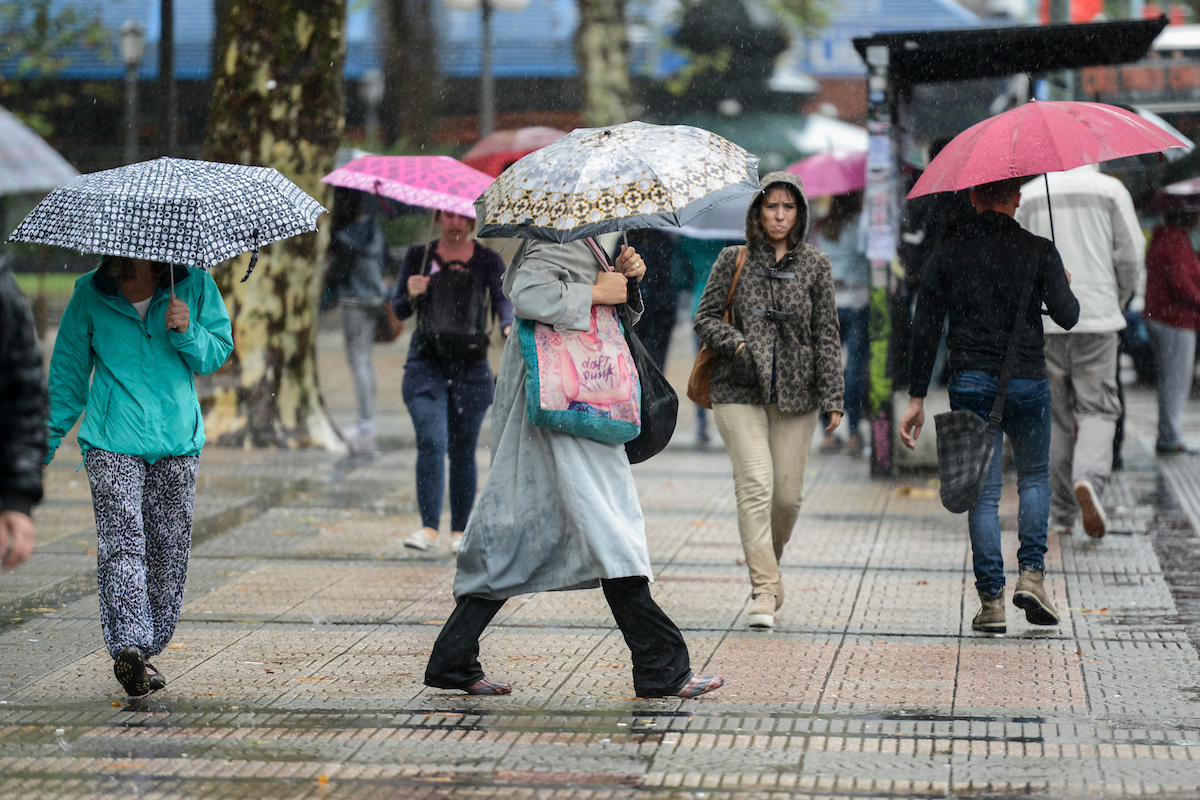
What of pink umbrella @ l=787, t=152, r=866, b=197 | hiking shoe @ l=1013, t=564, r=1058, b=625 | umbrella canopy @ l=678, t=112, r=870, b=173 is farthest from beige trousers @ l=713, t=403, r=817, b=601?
umbrella canopy @ l=678, t=112, r=870, b=173

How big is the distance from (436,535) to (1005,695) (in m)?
3.54

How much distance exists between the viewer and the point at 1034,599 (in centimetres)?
594

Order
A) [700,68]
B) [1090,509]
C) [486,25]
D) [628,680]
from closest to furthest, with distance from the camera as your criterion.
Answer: [628,680]
[1090,509]
[486,25]
[700,68]

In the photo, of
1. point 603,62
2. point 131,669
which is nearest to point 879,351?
point 131,669

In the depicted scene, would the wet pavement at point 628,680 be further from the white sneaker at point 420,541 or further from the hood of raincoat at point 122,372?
the hood of raincoat at point 122,372

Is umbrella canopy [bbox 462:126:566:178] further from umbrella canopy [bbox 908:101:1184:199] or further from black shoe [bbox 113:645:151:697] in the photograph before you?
black shoe [bbox 113:645:151:697]

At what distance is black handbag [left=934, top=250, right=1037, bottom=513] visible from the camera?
5.79m

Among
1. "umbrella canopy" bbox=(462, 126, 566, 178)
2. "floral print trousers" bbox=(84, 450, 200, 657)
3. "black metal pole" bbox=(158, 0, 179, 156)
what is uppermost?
"black metal pole" bbox=(158, 0, 179, 156)

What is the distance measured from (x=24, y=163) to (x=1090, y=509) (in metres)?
5.56

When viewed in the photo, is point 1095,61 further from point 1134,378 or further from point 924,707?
point 1134,378

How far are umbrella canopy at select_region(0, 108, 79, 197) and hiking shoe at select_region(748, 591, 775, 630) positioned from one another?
3163mm

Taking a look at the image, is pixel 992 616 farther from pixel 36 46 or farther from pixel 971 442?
pixel 36 46

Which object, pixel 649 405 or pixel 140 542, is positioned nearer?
pixel 649 405

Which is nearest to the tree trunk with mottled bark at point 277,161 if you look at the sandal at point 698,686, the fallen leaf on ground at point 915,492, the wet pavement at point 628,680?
the wet pavement at point 628,680
